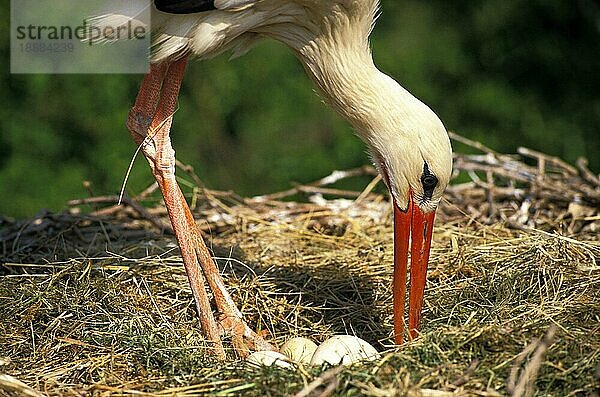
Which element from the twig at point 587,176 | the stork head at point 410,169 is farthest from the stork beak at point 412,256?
the twig at point 587,176

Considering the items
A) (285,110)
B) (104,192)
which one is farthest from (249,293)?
(285,110)

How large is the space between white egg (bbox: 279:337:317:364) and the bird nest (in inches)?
10.6

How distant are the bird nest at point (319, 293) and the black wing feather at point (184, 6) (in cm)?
114

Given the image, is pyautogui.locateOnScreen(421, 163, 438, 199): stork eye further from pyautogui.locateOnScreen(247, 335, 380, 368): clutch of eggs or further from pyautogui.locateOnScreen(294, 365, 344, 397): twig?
pyautogui.locateOnScreen(294, 365, 344, 397): twig

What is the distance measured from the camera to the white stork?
3506 millimetres

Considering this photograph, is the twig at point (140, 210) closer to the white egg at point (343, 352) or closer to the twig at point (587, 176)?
the white egg at point (343, 352)

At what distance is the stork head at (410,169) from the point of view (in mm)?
3496

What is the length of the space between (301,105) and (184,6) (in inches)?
155

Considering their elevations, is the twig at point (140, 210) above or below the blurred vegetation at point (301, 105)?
above

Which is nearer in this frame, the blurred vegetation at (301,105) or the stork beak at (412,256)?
the stork beak at (412,256)

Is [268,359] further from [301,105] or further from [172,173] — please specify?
[301,105]

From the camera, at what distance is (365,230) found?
15.9ft

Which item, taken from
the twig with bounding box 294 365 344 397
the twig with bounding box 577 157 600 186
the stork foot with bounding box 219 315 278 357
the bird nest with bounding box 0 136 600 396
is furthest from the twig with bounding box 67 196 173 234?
the twig with bounding box 577 157 600 186

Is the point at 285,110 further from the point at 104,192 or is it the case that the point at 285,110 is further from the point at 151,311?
the point at 151,311
